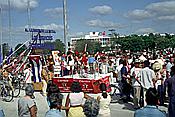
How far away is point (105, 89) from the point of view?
7.93 meters

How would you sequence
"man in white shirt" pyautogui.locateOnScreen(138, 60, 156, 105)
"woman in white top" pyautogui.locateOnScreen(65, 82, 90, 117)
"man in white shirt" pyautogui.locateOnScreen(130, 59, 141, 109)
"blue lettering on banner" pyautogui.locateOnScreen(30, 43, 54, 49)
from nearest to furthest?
"woman in white top" pyautogui.locateOnScreen(65, 82, 90, 117)
"man in white shirt" pyautogui.locateOnScreen(138, 60, 156, 105)
"man in white shirt" pyautogui.locateOnScreen(130, 59, 141, 109)
"blue lettering on banner" pyautogui.locateOnScreen(30, 43, 54, 49)

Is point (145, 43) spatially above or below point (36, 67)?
above

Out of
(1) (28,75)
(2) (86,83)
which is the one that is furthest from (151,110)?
(1) (28,75)

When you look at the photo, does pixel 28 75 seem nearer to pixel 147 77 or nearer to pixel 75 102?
pixel 147 77

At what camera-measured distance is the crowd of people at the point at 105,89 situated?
589 cm

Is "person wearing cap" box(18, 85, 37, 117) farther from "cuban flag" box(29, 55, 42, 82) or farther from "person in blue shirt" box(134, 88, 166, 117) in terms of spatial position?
"cuban flag" box(29, 55, 42, 82)

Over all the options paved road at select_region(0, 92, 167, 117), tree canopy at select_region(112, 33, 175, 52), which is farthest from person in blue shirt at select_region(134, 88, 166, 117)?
tree canopy at select_region(112, 33, 175, 52)

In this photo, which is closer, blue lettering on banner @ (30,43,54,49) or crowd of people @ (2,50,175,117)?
crowd of people @ (2,50,175,117)

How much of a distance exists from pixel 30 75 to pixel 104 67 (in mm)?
6934

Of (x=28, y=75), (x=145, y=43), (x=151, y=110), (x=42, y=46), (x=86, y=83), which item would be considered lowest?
→ (x=86, y=83)

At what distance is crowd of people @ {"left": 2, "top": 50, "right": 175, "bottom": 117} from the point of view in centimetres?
589

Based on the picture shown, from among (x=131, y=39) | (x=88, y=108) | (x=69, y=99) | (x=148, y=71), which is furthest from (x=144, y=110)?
(x=131, y=39)

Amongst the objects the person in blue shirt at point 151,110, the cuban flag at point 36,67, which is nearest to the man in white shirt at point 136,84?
the person in blue shirt at point 151,110

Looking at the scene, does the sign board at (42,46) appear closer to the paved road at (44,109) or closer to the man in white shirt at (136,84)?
the paved road at (44,109)
